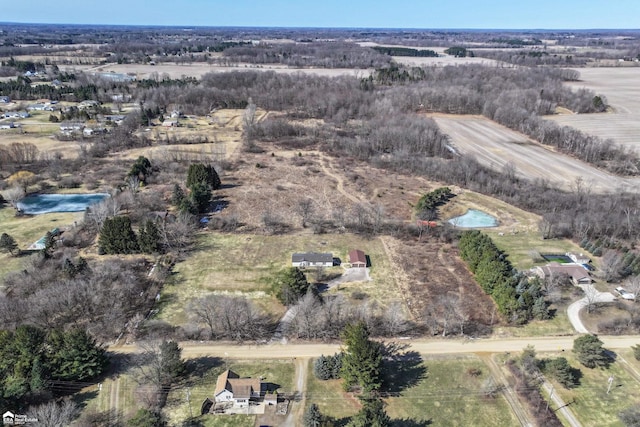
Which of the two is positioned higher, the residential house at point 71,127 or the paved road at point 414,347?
the residential house at point 71,127

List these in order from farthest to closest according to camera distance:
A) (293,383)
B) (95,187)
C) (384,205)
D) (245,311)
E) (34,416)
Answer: (95,187) → (384,205) → (245,311) → (293,383) → (34,416)

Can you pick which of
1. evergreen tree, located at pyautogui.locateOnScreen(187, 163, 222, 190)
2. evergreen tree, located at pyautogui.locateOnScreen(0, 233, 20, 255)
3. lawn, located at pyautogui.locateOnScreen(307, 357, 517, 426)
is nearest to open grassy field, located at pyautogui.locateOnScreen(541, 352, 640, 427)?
lawn, located at pyautogui.locateOnScreen(307, 357, 517, 426)

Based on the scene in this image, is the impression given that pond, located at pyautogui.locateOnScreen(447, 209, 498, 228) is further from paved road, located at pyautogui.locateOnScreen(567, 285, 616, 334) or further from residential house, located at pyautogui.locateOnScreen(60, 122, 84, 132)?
residential house, located at pyautogui.locateOnScreen(60, 122, 84, 132)

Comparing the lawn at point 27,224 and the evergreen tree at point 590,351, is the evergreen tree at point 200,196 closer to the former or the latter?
the lawn at point 27,224

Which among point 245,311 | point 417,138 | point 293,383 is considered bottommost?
point 293,383

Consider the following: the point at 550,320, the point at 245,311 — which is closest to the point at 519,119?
the point at 550,320

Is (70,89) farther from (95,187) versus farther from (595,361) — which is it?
(595,361)

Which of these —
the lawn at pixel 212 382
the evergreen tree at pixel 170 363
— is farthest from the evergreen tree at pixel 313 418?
the evergreen tree at pixel 170 363
